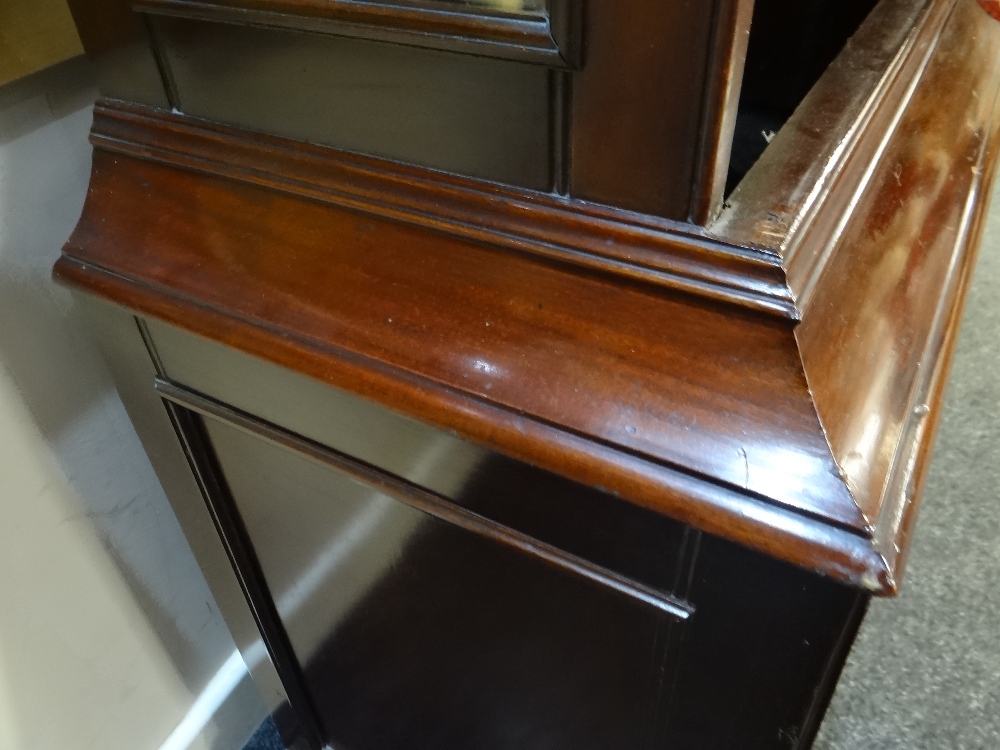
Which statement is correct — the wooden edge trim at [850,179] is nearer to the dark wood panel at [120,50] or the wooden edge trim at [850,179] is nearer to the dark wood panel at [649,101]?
the dark wood panel at [649,101]

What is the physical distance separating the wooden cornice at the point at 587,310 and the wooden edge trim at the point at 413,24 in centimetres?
7

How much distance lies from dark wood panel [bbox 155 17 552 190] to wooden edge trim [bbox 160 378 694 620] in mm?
188

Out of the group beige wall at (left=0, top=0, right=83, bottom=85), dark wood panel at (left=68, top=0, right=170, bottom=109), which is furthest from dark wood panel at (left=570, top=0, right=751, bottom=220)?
beige wall at (left=0, top=0, right=83, bottom=85)

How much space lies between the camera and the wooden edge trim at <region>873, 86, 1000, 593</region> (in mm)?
296

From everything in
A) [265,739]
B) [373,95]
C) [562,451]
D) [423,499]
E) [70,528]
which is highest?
[373,95]

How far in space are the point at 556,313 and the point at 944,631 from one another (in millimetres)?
1042

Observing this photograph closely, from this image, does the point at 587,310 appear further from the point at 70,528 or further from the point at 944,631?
the point at 944,631

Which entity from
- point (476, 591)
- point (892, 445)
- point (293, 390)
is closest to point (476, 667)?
point (476, 591)

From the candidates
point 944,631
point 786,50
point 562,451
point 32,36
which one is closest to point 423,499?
point 562,451

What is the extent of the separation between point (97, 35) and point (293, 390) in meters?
0.26

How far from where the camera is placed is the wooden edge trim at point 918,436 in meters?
0.30

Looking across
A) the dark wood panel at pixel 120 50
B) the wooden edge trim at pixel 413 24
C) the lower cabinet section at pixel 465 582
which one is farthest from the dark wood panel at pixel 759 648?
the dark wood panel at pixel 120 50

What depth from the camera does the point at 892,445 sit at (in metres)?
0.33

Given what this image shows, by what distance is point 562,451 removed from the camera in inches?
13.3
